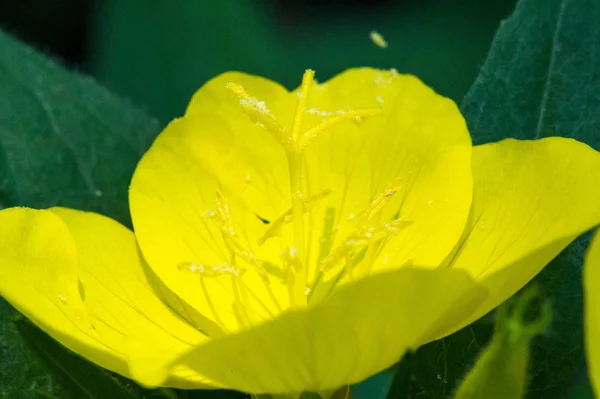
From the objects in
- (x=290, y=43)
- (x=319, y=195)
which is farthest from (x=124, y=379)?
(x=290, y=43)

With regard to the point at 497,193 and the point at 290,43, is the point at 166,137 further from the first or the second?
the point at 290,43

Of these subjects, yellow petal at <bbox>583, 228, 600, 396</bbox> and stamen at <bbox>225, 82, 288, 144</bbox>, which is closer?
yellow petal at <bbox>583, 228, 600, 396</bbox>

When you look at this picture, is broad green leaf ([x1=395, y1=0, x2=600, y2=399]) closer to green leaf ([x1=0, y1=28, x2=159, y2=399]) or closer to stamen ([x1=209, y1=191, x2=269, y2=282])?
stamen ([x1=209, y1=191, x2=269, y2=282])

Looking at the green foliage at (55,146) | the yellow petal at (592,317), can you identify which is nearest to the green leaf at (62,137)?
the green foliage at (55,146)

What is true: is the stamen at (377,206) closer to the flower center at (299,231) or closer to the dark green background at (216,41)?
the flower center at (299,231)

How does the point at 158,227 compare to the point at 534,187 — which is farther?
the point at 158,227

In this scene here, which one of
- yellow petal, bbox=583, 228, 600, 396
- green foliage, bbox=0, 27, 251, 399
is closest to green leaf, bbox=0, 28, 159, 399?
Result: green foliage, bbox=0, 27, 251, 399

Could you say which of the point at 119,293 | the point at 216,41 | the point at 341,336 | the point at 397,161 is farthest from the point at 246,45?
the point at 341,336
